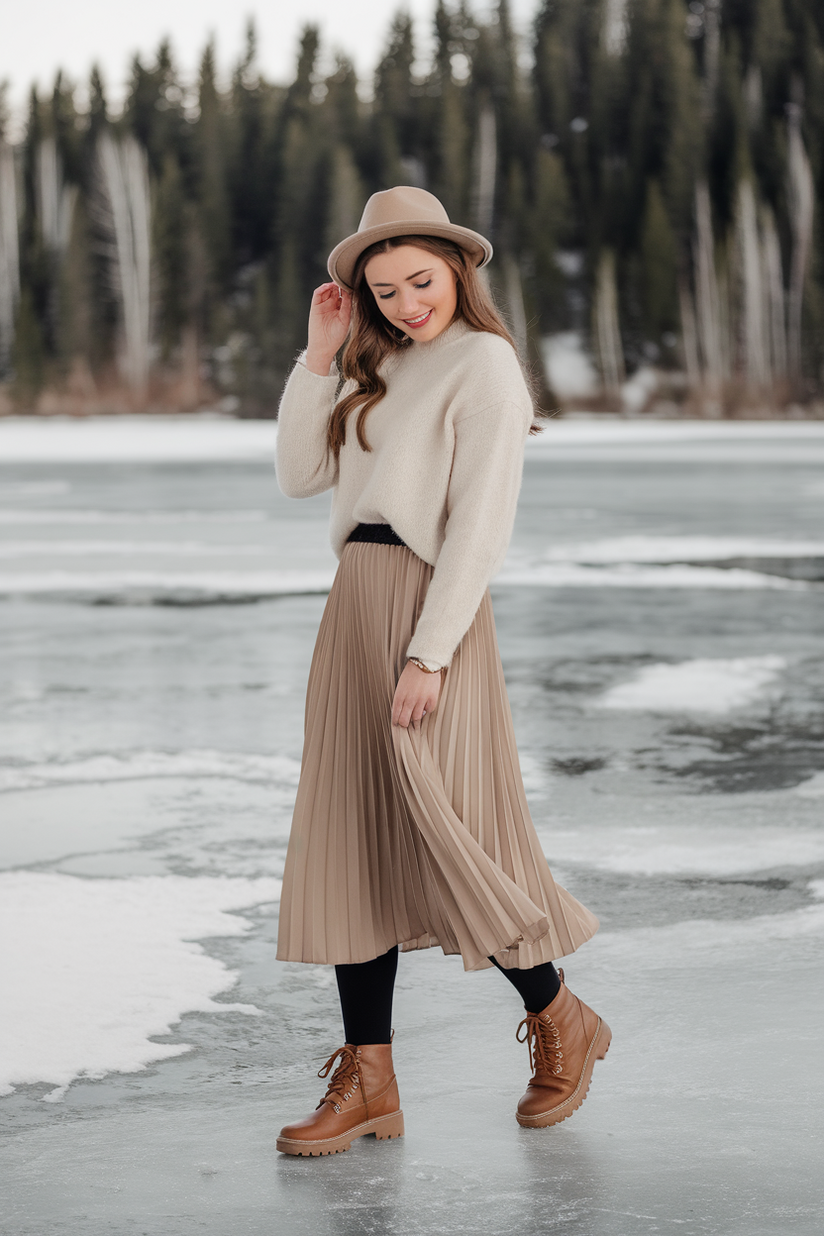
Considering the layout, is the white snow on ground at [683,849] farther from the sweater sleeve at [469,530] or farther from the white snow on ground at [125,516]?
the white snow on ground at [125,516]

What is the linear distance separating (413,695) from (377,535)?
1.07ft

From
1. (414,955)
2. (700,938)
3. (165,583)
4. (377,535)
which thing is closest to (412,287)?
(377,535)

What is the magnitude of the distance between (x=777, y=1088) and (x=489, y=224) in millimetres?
60065

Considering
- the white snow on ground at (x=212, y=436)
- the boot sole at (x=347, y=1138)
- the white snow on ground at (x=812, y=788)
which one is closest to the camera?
the boot sole at (x=347, y=1138)

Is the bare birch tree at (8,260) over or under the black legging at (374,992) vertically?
over

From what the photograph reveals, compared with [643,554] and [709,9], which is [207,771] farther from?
[709,9]

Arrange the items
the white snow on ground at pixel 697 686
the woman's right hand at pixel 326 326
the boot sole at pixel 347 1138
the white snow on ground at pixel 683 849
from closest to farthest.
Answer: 1. the boot sole at pixel 347 1138
2. the woman's right hand at pixel 326 326
3. the white snow on ground at pixel 683 849
4. the white snow on ground at pixel 697 686

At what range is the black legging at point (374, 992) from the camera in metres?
3.16

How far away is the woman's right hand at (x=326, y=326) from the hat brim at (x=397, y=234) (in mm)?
58

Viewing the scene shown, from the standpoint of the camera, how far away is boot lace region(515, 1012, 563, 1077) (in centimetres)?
316

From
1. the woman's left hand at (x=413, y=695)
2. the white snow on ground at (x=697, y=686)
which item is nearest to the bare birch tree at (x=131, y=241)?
the white snow on ground at (x=697, y=686)

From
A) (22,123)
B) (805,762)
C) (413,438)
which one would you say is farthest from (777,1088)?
(22,123)

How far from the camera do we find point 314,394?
3238 mm

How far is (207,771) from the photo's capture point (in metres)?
6.11
